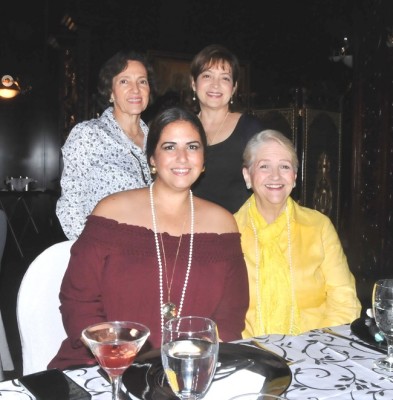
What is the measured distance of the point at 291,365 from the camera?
1.43m

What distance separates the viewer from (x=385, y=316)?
4.73ft

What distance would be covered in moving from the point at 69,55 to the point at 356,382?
809cm

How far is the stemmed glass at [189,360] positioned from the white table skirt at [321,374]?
0.91ft

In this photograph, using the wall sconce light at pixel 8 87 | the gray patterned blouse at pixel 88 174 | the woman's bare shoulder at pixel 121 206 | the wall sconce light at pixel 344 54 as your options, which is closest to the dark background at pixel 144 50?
the wall sconce light at pixel 344 54

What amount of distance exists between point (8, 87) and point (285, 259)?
7.40m

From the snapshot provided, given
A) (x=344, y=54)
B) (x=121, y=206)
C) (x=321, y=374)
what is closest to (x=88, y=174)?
(x=121, y=206)

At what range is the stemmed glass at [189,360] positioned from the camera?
3.32ft

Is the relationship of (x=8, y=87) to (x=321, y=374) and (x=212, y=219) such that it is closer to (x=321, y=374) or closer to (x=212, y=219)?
(x=212, y=219)

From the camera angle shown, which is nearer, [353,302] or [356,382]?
[356,382]

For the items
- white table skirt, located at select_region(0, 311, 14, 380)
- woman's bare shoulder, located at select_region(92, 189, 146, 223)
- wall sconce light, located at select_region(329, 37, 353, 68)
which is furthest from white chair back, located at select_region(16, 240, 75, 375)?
wall sconce light, located at select_region(329, 37, 353, 68)

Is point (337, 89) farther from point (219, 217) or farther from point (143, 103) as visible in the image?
point (219, 217)

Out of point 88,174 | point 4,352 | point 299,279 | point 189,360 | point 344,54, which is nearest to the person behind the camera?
point 189,360

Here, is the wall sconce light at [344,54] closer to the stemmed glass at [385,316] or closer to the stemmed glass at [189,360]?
the stemmed glass at [385,316]

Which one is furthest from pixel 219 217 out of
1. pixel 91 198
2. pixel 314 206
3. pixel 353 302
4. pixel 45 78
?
pixel 45 78
